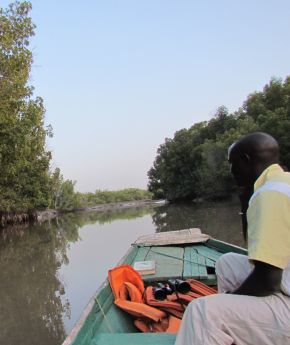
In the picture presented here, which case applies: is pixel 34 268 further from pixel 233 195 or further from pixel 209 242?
pixel 233 195

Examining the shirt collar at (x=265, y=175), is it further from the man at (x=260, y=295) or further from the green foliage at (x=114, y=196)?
the green foliage at (x=114, y=196)

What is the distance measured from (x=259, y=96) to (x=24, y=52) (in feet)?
82.3

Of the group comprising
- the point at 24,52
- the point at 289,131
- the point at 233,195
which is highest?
the point at 24,52

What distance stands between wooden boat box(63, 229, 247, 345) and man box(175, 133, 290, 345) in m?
0.61

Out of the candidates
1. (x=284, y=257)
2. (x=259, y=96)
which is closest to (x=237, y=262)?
(x=284, y=257)

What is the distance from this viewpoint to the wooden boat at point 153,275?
2.27 m

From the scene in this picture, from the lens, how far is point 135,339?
7.26 ft

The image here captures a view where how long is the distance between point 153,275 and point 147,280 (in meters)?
0.17

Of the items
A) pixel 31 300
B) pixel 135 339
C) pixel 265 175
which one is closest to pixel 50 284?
pixel 31 300

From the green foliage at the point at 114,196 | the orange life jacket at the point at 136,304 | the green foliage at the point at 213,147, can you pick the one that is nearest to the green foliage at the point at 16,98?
the orange life jacket at the point at 136,304

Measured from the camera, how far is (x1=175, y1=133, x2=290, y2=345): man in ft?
4.82

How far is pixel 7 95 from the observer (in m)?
12.5

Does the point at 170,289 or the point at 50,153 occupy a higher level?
the point at 50,153

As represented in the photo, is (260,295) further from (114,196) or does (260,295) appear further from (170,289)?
(114,196)
